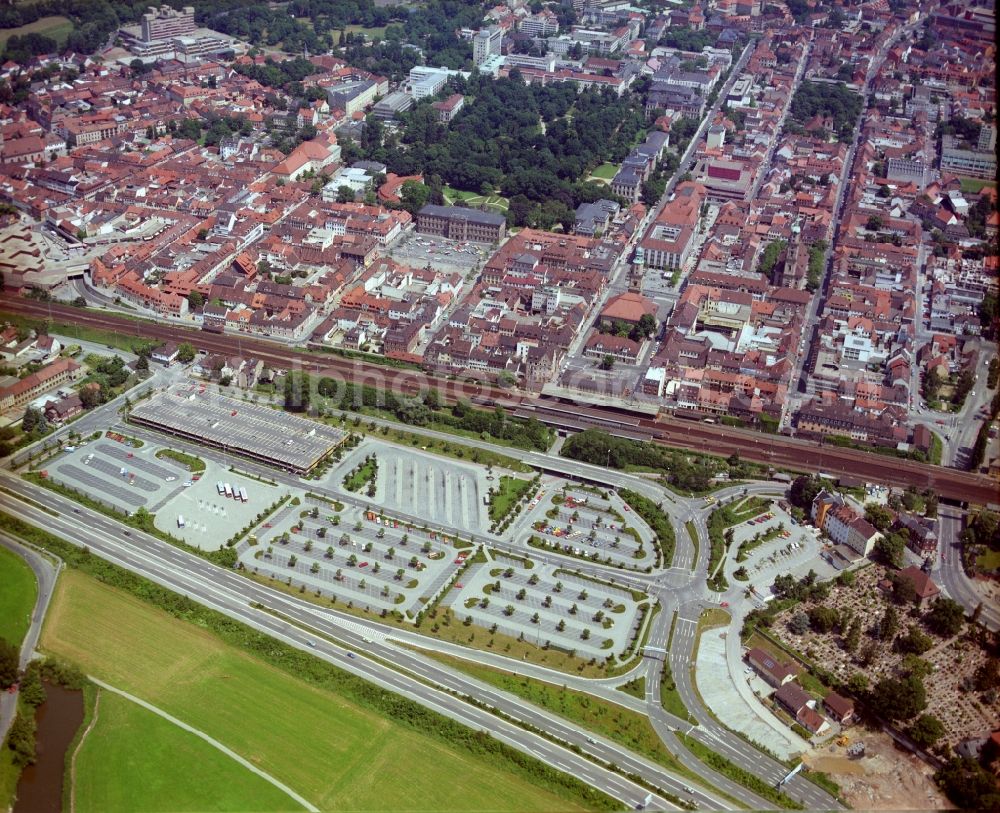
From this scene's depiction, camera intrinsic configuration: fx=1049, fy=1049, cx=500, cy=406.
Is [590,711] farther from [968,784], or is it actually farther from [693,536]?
[968,784]

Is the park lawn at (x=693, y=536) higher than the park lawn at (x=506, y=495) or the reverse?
higher

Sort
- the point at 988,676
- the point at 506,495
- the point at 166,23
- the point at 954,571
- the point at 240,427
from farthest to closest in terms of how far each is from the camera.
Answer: the point at 166,23 → the point at 240,427 → the point at 506,495 → the point at 954,571 → the point at 988,676

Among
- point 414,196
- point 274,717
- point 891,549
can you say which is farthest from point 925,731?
point 414,196

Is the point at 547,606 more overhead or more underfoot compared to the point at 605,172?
more underfoot

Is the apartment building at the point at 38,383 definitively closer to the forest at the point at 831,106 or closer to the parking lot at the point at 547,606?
the parking lot at the point at 547,606

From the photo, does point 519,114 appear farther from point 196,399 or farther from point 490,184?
point 196,399

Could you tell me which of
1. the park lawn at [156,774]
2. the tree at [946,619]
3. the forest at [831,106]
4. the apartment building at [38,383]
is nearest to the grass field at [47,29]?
the apartment building at [38,383]

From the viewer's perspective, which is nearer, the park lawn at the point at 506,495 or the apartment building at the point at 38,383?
the park lawn at the point at 506,495

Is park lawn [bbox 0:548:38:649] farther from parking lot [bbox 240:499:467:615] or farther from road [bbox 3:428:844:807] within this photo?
parking lot [bbox 240:499:467:615]
